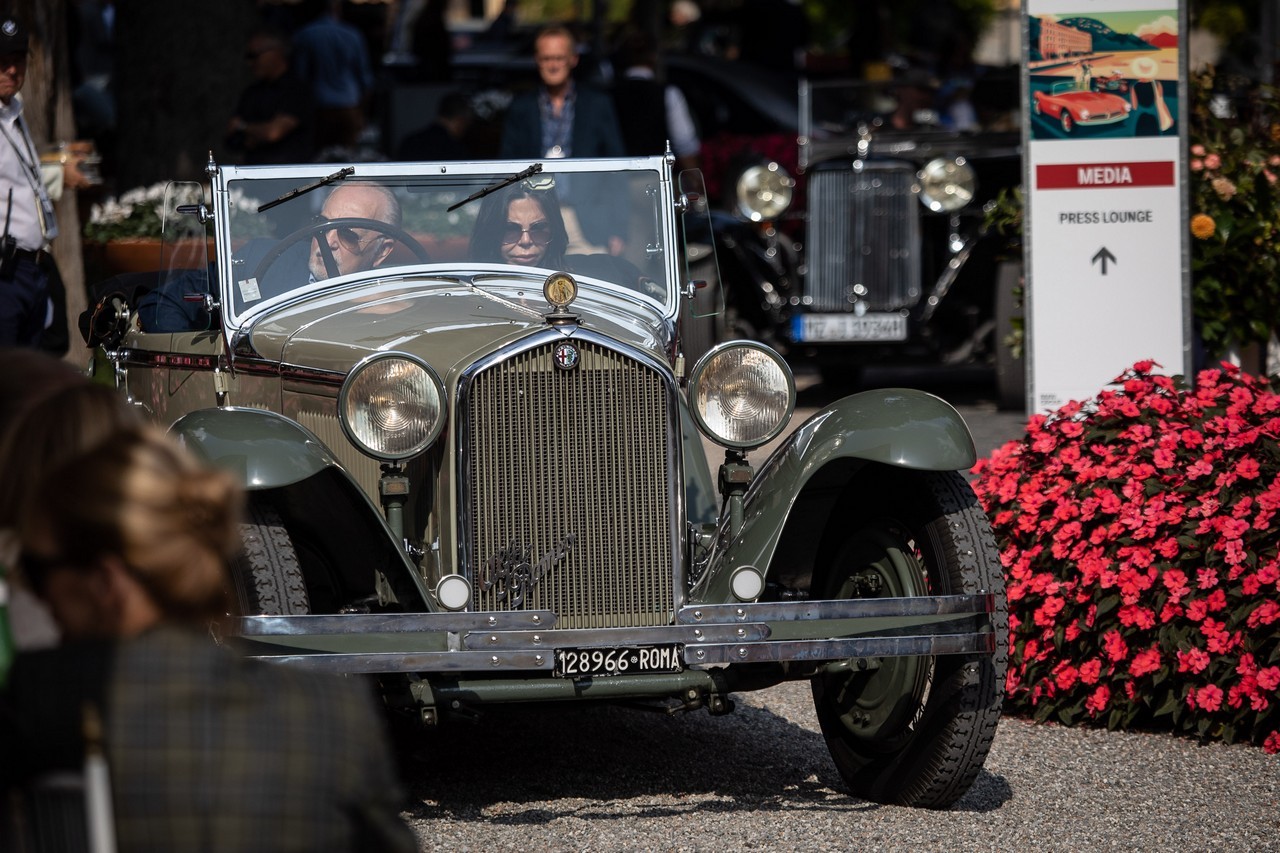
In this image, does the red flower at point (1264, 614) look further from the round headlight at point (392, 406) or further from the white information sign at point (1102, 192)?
the round headlight at point (392, 406)

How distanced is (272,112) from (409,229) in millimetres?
5319

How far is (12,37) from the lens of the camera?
22.2 feet

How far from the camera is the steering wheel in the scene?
538 cm

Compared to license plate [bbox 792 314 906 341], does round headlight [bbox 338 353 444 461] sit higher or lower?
higher

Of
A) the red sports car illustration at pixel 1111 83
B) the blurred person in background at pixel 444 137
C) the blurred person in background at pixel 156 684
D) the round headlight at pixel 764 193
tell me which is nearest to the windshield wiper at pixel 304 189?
the red sports car illustration at pixel 1111 83

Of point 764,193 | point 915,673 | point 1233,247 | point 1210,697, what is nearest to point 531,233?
point 915,673

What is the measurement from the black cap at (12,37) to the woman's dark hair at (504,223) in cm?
241

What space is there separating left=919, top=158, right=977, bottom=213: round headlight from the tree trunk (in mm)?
5081

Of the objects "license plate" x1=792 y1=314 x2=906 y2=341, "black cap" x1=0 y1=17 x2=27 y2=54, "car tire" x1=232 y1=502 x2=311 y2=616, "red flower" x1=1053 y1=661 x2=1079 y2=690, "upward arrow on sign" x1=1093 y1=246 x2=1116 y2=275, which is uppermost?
"black cap" x1=0 y1=17 x2=27 y2=54

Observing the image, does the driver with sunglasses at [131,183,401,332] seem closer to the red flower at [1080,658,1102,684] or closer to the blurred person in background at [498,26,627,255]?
the red flower at [1080,658,1102,684]

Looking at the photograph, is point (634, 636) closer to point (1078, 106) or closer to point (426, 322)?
point (426, 322)

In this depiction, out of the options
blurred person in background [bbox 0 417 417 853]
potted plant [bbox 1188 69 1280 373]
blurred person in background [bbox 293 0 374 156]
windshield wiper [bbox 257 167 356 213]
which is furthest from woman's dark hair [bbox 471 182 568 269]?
blurred person in background [bbox 293 0 374 156]

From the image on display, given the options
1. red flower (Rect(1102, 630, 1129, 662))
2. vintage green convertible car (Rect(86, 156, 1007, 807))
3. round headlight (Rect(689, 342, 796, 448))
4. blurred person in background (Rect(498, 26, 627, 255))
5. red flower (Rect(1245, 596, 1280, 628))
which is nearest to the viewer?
vintage green convertible car (Rect(86, 156, 1007, 807))

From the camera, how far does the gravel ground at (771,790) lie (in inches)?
172
